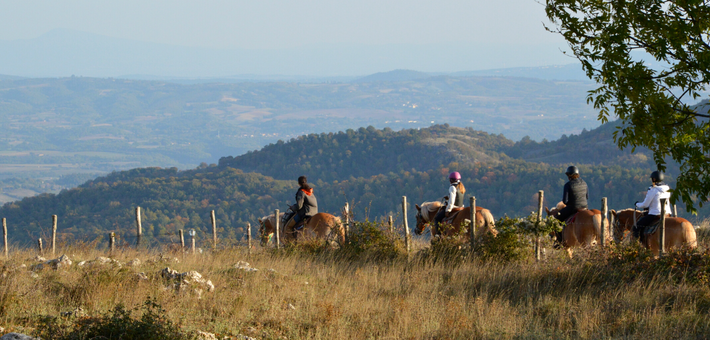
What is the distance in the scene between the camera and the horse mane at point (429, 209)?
13.1 metres

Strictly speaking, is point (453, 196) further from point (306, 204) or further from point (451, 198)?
point (306, 204)

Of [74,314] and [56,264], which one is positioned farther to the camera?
[56,264]

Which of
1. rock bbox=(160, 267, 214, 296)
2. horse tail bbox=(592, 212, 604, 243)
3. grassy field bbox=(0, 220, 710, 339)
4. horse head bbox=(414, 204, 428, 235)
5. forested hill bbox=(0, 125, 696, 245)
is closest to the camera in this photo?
grassy field bbox=(0, 220, 710, 339)

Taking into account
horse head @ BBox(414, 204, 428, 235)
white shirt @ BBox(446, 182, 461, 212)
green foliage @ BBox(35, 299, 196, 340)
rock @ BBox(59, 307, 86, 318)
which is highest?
white shirt @ BBox(446, 182, 461, 212)

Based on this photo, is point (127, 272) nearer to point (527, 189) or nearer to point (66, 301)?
point (66, 301)

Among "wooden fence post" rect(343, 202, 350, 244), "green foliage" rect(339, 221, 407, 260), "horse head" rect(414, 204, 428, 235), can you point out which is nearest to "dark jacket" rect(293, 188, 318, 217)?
"horse head" rect(414, 204, 428, 235)

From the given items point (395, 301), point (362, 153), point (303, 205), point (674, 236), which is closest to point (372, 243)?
point (395, 301)

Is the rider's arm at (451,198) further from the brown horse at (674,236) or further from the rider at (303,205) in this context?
the rider at (303,205)

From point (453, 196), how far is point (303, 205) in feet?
11.3

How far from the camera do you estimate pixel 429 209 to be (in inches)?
520

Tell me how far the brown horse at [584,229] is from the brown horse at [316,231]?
4.13 metres

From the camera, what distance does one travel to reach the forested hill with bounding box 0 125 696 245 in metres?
70.0

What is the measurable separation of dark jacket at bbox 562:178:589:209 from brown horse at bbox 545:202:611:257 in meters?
0.25

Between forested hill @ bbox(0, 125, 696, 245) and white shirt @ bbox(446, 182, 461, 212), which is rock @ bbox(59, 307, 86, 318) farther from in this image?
forested hill @ bbox(0, 125, 696, 245)
